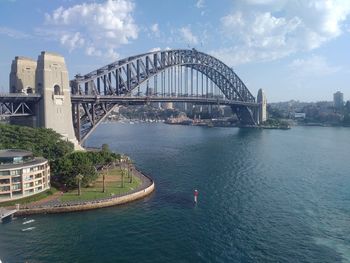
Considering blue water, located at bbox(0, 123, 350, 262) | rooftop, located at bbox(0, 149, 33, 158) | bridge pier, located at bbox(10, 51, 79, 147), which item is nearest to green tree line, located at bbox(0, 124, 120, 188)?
rooftop, located at bbox(0, 149, 33, 158)

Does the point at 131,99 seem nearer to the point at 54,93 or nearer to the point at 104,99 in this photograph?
the point at 104,99

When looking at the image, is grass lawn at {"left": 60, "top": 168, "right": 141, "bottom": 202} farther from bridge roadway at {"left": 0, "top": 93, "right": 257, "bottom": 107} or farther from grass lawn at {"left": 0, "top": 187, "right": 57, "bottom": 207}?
bridge roadway at {"left": 0, "top": 93, "right": 257, "bottom": 107}

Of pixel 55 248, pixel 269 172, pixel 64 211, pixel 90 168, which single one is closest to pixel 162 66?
pixel 269 172

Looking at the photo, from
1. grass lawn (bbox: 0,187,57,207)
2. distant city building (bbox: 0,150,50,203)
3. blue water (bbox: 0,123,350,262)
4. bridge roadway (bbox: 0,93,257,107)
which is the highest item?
bridge roadway (bbox: 0,93,257,107)

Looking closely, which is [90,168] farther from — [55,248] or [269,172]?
[269,172]

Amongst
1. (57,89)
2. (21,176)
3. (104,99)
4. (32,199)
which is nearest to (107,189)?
(32,199)

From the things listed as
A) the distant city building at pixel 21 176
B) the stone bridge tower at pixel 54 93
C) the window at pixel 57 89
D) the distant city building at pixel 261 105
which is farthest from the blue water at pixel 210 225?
the distant city building at pixel 261 105
